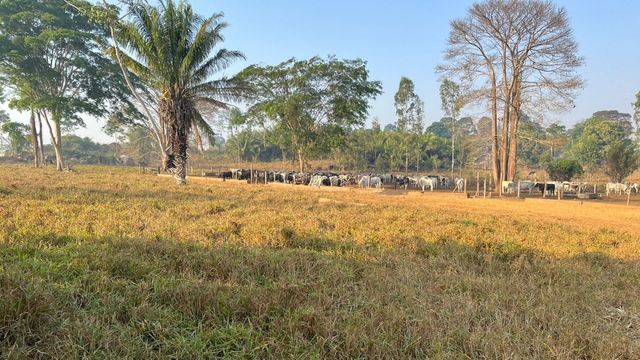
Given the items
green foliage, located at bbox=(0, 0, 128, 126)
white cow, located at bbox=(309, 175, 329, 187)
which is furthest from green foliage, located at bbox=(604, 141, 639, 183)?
green foliage, located at bbox=(0, 0, 128, 126)

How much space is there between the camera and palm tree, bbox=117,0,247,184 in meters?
15.5

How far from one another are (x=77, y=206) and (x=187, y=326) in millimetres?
6198

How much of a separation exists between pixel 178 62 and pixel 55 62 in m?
15.7

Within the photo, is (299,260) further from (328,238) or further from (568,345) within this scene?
(568,345)

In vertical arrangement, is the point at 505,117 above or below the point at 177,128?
above

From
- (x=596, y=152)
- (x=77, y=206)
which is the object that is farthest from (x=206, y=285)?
(x=596, y=152)

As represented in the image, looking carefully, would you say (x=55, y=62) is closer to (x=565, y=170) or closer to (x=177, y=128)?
(x=177, y=128)

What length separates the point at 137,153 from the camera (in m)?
60.1

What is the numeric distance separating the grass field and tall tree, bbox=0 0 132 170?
21.9 metres

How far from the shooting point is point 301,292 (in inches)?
131

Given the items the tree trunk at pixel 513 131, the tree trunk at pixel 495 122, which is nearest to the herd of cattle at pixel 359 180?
the tree trunk at pixel 495 122

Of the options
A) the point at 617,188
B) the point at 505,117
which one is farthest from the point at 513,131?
the point at 617,188

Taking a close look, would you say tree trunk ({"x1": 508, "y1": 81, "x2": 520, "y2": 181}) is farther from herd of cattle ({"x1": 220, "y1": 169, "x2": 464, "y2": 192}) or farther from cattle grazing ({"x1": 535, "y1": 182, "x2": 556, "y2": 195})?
herd of cattle ({"x1": 220, "y1": 169, "x2": 464, "y2": 192})

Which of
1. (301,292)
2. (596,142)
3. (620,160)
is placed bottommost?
(301,292)
